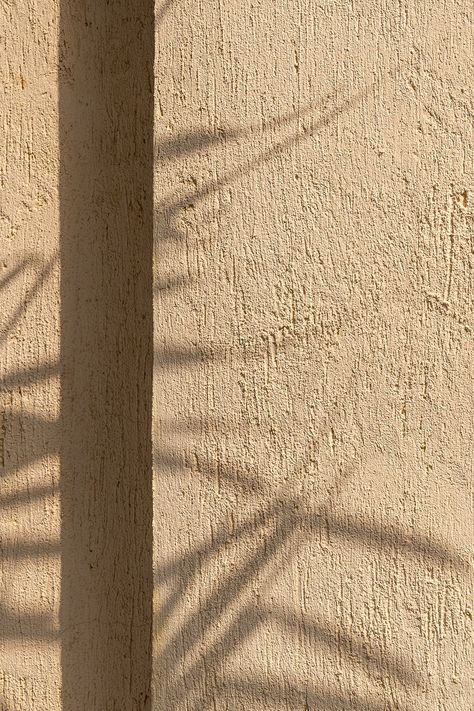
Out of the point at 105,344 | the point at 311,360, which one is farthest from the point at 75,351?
the point at 311,360

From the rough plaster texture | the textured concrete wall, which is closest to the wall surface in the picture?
the textured concrete wall

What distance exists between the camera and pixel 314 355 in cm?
138

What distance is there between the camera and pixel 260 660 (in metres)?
1.39

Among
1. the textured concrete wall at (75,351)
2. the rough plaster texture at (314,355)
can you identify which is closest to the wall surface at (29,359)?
the textured concrete wall at (75,351)

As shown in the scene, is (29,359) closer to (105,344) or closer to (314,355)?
(105,344)

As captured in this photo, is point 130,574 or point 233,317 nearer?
point 233,317

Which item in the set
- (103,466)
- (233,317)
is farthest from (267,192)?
(103,466)

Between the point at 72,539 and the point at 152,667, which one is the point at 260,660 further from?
the point at 72,539

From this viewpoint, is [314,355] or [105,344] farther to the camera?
[105,344]

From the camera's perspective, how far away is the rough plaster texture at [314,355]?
133 cm

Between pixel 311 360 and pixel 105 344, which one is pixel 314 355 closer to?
pixel 311 360

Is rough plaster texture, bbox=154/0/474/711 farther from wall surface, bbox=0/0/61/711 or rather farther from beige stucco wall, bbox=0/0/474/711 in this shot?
wall surface, bbox=0/0/61/711

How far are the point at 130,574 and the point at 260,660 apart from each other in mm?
340

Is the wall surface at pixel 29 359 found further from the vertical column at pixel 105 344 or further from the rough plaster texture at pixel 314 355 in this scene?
the rough plaster texture at pixel 314 355
